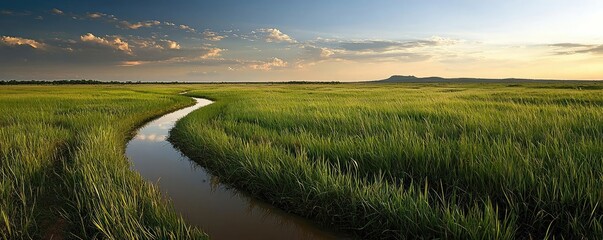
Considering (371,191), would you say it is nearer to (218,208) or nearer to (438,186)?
(438,186)

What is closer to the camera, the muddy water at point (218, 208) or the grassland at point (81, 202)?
the grassland at point (81, 202)

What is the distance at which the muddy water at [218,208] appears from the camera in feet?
13.6

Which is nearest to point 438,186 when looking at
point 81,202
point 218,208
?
point 218,208

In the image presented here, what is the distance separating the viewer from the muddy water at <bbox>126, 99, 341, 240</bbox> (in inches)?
163

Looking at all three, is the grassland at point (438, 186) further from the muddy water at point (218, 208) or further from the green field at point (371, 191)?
the muddy water at point (218, 208)

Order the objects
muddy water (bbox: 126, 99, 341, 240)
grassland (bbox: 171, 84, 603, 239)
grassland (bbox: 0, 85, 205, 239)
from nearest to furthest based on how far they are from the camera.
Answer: grassland (bbox: 171, 84, 603, 239)
grassland (bbox: 0, 85, 205, 239)
muddy water (bbox: 126, 99, 341, 240)

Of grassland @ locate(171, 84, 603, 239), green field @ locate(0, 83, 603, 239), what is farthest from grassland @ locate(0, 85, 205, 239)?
grassland @ locate(171, 84, 603, 239)

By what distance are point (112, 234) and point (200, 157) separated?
4.60 metres

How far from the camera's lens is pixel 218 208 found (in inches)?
194

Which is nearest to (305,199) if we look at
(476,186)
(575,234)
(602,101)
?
(476,186)

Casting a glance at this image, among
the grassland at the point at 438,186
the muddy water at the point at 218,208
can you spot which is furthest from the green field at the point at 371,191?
the muddy water at the point at 218,208

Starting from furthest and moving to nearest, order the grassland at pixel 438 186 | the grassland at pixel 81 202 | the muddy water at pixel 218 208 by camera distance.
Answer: the muddy water at pixel 218 208
the grassland at pixel 81 202
the grassland at pixel 438 186

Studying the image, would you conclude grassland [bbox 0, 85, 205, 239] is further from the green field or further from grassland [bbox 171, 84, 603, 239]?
grassland [bbox 171, 84, 603, 239]

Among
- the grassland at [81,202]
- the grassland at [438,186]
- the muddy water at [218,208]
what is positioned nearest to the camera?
the grassland at [438,186]
